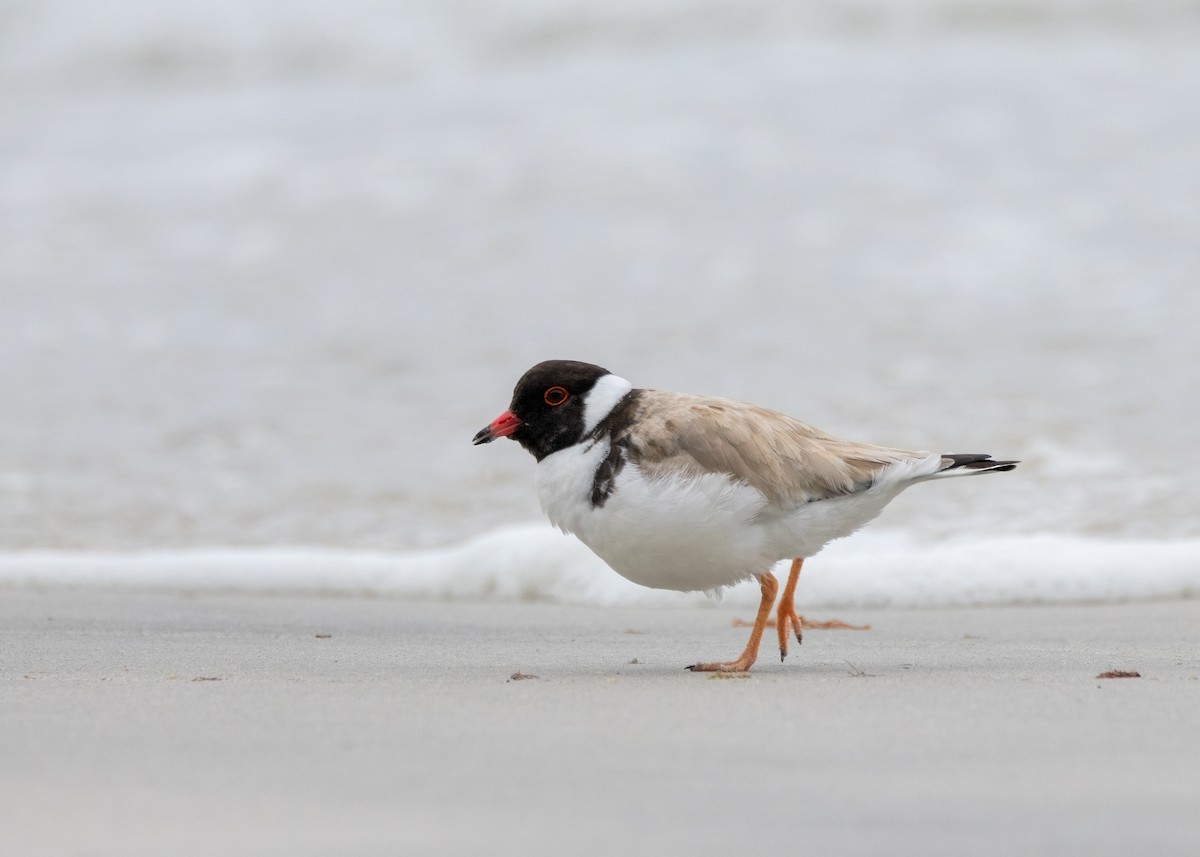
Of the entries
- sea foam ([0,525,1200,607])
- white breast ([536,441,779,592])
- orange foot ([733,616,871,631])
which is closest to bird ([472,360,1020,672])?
white breast ([536,441,779,592])

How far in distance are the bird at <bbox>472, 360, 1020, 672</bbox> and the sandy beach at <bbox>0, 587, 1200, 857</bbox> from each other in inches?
13.9

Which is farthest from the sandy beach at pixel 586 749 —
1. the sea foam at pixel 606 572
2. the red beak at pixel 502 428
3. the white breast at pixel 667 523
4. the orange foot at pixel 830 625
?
the sea foam at pixel 606 572

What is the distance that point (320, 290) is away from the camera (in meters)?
11.0

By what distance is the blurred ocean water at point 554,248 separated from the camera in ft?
26.1

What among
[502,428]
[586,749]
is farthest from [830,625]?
[586,749]

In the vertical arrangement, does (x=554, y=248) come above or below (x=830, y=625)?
above

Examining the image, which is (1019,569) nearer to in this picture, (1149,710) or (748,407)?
(748,407)

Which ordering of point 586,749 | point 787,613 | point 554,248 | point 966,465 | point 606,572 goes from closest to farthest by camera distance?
point 586,749 < point 966,465 < point 787,613 < point 606,572 < point 554,248

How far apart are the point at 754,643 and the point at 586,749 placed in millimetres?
1382

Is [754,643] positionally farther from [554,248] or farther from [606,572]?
[554,248]

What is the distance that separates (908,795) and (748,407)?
6.83 feet

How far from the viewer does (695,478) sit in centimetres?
403

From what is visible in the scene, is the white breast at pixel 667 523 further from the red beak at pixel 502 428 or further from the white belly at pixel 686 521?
the red beak at pixel 502 428

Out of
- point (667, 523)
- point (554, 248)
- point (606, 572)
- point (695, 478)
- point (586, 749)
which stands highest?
point (554, 248)
